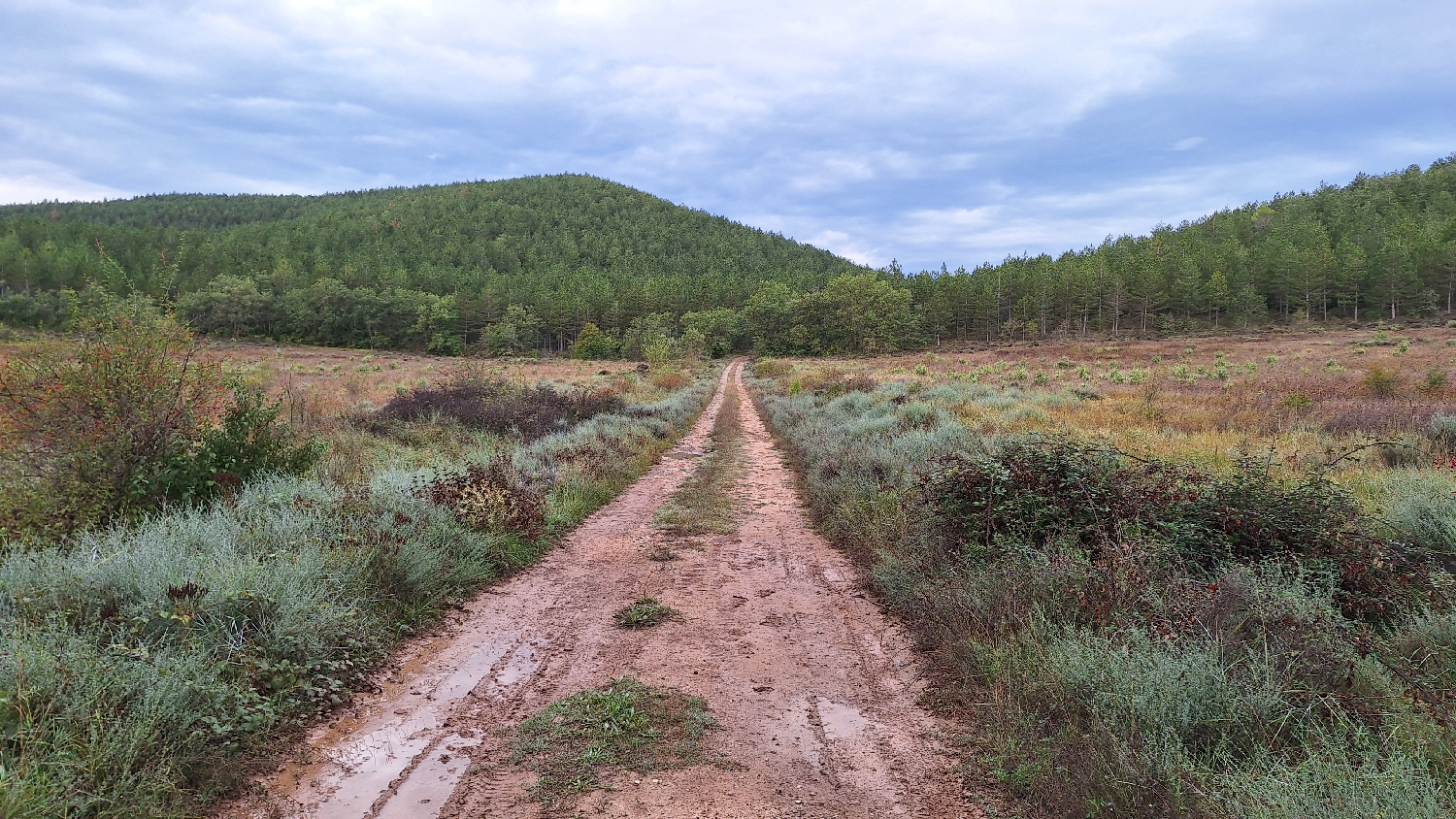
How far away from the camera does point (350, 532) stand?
6.12 meters

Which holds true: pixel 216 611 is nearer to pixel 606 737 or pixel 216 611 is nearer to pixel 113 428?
pixel 606 737

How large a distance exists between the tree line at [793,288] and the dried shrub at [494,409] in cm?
2872

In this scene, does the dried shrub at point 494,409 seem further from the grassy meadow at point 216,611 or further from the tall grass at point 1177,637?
the tall grass at point 1177,637

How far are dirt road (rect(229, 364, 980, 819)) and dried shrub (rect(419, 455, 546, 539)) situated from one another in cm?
73

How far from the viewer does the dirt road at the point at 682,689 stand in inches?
133

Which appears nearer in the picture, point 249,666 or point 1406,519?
point 249,666

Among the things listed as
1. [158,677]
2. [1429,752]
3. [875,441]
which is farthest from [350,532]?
[875,441]

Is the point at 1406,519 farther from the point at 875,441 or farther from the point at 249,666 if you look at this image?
the point at 249,666

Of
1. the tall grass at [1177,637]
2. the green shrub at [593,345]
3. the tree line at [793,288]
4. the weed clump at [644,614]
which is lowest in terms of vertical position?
the weed clump at [644,614]

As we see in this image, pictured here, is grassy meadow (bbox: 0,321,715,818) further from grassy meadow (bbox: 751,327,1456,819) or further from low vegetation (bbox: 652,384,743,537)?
grassy meadow (bbox: 751,327,1456,819)

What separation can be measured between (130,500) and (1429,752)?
30.1 ft

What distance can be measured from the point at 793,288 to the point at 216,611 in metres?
108

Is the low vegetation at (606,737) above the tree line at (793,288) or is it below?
below

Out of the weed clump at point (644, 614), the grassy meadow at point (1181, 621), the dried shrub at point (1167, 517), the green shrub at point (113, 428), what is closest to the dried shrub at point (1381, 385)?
Result: the grassy meadow at point (1181, 621)
